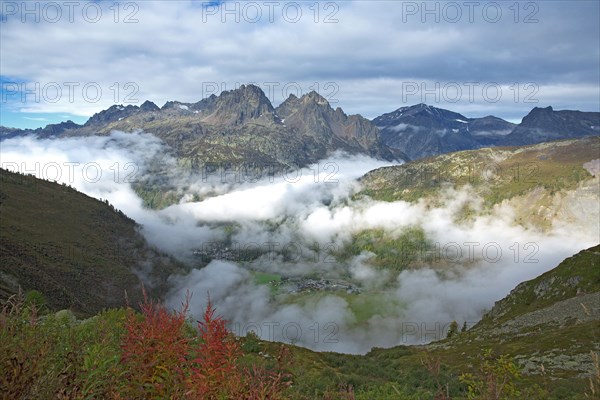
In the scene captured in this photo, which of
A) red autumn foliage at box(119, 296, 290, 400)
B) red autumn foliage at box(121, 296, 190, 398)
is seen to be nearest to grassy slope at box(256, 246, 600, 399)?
red autumn foliage at box(119, 296, 290, 400)

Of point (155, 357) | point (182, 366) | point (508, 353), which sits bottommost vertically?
point (508, 353)

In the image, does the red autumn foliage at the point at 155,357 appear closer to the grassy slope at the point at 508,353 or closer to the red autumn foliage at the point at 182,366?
the red autumn foliage at the point at 182,366

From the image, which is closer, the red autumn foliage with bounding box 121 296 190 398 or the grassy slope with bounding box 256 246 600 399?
the red autumn foliage with bounding box 121 296 190 398

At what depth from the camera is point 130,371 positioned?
657cm

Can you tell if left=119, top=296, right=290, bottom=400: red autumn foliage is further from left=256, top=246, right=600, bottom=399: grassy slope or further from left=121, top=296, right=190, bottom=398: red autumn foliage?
left=256, top=246, right=600, bottom=399: grassy slope

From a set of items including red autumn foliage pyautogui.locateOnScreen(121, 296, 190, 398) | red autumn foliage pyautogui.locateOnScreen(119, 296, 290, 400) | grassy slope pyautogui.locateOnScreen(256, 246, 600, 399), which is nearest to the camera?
red autumn foliage pyautogui.locateOnScreen(119, 296, 290, 400)

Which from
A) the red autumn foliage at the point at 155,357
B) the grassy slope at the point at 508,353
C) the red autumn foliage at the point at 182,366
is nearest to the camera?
the red autumn foliage at the point at 182,366

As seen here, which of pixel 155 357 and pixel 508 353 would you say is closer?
pixel 155 357

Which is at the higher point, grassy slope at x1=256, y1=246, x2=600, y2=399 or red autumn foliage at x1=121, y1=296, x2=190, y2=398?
red autumn foliage at x1=121, y1=296, x2=190, y2=398

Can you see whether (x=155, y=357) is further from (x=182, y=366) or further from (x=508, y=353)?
(x=508, y=353)

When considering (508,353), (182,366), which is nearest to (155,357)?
(182,366)

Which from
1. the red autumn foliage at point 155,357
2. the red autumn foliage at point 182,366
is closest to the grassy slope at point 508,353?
the red autumn foliage at point 182,366

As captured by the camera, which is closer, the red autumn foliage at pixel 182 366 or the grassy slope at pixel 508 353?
the red autumn foliage at pixel 182 366

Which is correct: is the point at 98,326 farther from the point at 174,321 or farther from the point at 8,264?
the point at 8,264
